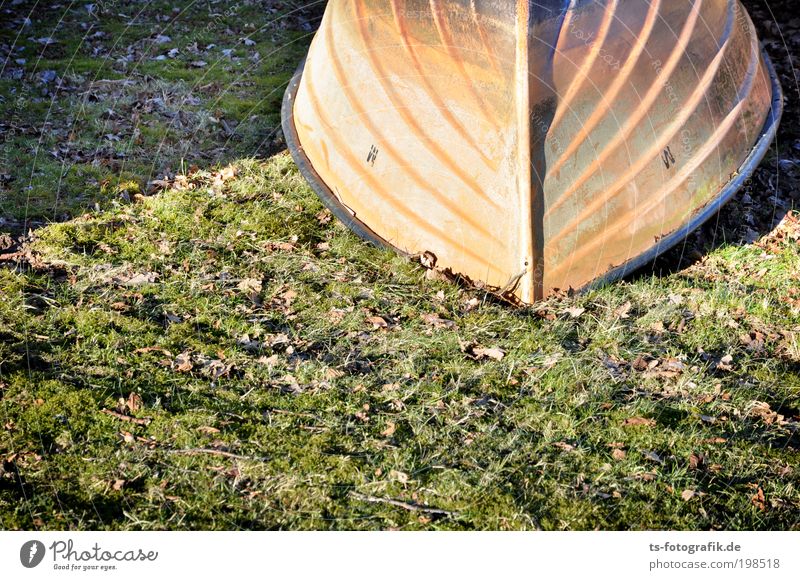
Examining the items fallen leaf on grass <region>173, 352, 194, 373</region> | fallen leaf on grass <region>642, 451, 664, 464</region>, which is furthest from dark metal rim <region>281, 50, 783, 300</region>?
fallen leaf on grass <region>173, 352, 194, 373</region>

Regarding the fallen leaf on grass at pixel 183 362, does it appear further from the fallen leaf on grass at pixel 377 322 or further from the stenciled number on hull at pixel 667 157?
the stenciled number on hull at pixel 667 157

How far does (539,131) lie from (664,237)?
0.93 meters

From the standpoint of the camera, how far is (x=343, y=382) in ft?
13.5

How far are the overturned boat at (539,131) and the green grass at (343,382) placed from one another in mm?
242

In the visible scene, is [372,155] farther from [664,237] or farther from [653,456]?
[653,456]

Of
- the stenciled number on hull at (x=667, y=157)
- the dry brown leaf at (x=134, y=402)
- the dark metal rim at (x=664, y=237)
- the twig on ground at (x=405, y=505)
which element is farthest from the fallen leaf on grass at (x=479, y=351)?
the dry brown leaf at (x=134, y=402)

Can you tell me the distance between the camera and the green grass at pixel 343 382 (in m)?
3.46

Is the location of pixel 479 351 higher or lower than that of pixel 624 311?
lower

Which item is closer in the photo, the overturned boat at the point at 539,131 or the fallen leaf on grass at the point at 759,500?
the fallen leaf on grass at the point at 759,500

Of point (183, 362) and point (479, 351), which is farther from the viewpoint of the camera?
point (479, 351)

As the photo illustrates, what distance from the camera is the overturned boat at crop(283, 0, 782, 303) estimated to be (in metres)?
4.37

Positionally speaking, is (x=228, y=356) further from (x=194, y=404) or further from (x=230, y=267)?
(x=230, y=267)

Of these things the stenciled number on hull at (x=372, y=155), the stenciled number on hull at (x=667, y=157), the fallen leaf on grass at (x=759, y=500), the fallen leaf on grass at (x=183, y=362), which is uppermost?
the stenciled number on hull at (x=667, y=157)

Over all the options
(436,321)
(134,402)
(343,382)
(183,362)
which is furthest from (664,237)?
(134,402)
